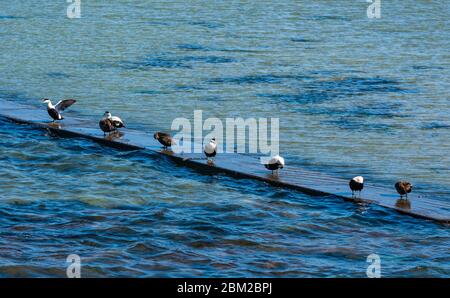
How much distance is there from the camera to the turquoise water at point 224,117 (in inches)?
656

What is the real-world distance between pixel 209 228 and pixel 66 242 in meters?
2.45

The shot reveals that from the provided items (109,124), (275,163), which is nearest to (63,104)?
(109,124)

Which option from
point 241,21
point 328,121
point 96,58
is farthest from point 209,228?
point 241,21

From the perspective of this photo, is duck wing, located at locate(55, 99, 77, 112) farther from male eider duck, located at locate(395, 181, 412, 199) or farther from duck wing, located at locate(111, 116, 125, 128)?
male eider duck, located at locate(395, 181, 412, 199)

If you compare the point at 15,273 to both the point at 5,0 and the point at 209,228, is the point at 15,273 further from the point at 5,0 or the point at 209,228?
the point at 5,0

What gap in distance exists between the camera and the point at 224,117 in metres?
26.2

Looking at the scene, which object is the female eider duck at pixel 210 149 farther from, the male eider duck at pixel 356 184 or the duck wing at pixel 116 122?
the male eider duck at pixel 356 184

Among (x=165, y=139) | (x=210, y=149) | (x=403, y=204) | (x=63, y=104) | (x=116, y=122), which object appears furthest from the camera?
(x=63, y=104)

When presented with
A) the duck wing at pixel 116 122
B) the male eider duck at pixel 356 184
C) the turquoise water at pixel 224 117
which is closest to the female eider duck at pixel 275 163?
the turquoise water at pixel 224 117

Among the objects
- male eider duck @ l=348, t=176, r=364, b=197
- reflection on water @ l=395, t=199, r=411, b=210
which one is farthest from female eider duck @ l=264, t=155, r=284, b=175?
reflection on water @ l=395, t=199, r=411, b=210

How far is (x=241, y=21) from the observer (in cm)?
4178

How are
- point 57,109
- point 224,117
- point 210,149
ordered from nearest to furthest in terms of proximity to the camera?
point 210,149 < point 57,109 < point 224,117

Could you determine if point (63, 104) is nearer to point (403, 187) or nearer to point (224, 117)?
point (224, 117)

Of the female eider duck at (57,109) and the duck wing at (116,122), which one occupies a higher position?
the female eider duck at (57,109)
